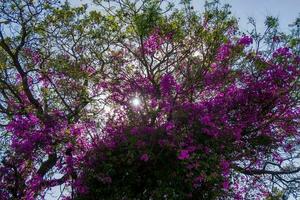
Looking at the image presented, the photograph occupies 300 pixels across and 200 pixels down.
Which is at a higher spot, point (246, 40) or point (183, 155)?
point (246, 40)

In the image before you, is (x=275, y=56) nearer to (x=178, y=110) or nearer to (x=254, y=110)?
(x=254, y=110)

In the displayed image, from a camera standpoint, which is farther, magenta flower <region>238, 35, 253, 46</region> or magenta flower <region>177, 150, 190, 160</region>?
magenta flower <region>238, 35, 253, 46</region>

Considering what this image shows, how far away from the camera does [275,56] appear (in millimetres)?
Result: 14070

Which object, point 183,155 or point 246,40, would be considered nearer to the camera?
point 183,155

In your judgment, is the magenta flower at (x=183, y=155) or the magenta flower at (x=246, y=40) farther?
the magenta flower at (x=246, y=40)

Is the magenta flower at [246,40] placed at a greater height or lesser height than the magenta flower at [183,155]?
greater

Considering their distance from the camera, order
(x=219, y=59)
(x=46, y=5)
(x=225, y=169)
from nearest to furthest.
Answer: (x=225, y=169)
(x=219, y=59)
(x=46, y=5)

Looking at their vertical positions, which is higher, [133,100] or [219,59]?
[219,59]

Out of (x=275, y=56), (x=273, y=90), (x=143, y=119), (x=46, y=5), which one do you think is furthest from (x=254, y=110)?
(x=46, y=5)

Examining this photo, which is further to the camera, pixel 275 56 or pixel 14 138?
pixel 275 56

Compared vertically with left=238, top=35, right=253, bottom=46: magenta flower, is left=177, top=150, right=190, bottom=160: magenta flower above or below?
below

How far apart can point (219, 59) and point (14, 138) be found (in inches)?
250

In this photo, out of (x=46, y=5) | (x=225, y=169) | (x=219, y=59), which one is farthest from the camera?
(x=46, y=5)

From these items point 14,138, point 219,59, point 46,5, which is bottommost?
point 14,138
